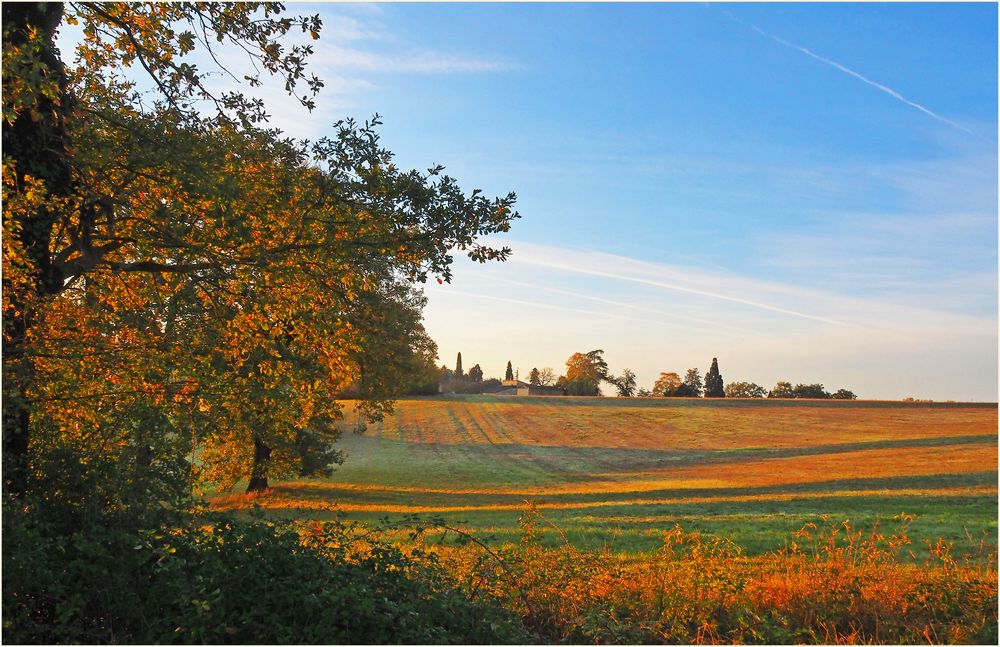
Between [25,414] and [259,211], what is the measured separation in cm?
444

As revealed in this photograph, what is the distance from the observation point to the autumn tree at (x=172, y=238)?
30.7ft

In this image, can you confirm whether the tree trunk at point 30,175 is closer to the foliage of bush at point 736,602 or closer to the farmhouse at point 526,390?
the foliage of bush at point 736,602

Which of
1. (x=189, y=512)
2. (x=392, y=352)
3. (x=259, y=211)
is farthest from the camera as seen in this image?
(x=392, y=352)

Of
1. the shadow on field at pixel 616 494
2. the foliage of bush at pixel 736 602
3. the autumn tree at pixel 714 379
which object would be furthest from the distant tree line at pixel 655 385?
the foliage of bush at pixel 736 602

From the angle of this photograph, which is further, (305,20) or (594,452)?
(594,452)

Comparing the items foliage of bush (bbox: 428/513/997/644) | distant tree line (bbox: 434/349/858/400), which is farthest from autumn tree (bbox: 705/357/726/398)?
foliage of bush (bbox: 428/513/997/644)

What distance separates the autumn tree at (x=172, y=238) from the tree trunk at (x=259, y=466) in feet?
49.3

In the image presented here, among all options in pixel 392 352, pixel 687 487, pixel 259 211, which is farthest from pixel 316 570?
pixel 687 487

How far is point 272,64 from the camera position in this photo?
34.8 ft

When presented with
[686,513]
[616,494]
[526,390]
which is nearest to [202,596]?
[686,513]

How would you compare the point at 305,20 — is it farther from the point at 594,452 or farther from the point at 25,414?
the point at 594,452

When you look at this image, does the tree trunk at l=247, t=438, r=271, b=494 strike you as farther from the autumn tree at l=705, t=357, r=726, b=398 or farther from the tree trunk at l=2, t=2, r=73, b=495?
the autumn tree at l=705, t=357, r=726, b=398

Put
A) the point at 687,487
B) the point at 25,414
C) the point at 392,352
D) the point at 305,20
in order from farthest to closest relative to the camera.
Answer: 1. the point at 687,487
2. the point at 392,352
3. the point at 305,20
4. the point at 25,414

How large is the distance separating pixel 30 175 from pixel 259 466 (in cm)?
1970
